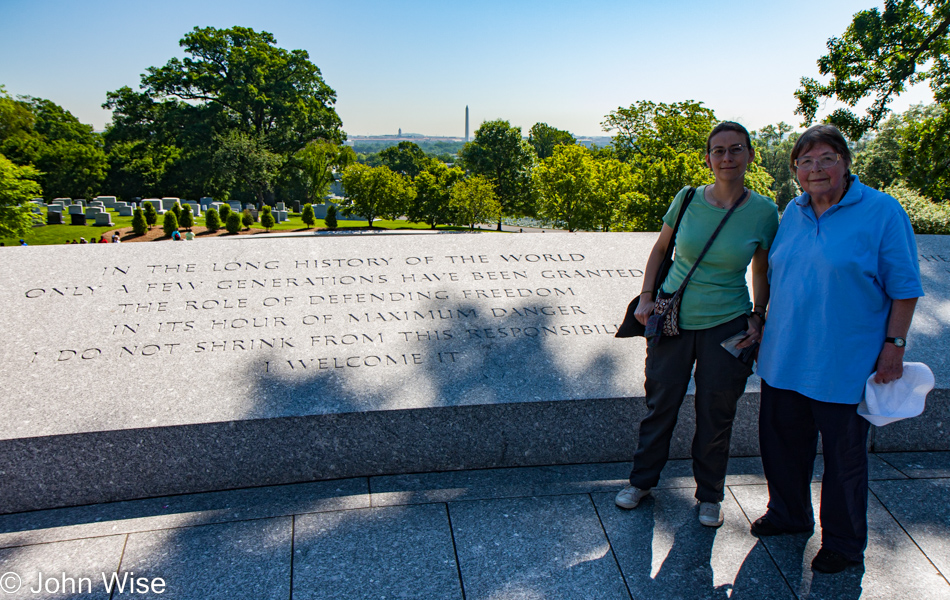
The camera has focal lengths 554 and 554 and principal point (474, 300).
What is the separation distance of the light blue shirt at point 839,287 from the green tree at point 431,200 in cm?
3355

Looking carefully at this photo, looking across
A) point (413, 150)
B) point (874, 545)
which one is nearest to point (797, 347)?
point (874, 545)

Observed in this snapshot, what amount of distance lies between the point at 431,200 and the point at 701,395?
34994 mm

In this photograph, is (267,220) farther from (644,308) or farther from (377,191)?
(644,308)

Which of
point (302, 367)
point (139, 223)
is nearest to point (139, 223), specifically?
point (139, 223)

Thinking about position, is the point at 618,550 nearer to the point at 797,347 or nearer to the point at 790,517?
the point at 790,517

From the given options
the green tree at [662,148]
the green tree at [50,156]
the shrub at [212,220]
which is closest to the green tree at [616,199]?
the green tree at [662,148]

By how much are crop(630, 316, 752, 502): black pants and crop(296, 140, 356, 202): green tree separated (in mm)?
49366

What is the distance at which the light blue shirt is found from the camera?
227 cm

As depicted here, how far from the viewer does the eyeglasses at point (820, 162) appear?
2.34 m

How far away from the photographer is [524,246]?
488cm

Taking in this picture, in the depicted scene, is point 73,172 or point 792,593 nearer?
point 792,593

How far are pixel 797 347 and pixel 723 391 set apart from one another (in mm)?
384

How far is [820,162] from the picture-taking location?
93.4 inches

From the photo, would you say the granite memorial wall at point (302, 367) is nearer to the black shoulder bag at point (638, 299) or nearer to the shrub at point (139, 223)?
the black shoulder bag at point (638, 299)
